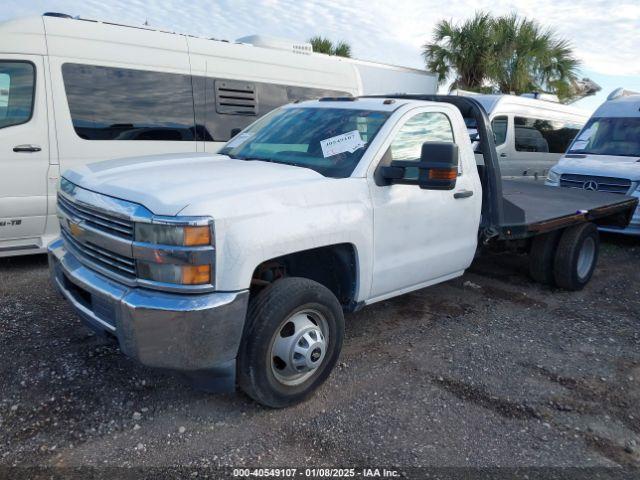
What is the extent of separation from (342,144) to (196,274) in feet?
4.97

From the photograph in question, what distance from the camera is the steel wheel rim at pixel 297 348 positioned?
10.1ft

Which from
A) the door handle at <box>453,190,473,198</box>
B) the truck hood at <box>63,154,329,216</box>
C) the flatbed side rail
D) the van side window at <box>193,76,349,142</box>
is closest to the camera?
the truck hood at <box>63,154,329,216</box>

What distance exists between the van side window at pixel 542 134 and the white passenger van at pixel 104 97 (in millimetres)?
4690

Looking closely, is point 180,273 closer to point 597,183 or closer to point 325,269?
point 325,269

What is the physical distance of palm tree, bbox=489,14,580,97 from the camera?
57.4 ft

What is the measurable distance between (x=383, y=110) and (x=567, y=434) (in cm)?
241

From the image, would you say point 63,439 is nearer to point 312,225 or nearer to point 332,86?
point 312,225

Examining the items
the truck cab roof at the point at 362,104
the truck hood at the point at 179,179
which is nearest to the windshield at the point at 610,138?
the truck cab roof at the point at 362,104

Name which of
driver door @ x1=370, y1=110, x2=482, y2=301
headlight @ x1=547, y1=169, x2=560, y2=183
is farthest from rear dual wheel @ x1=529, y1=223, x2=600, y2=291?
headlight @ x1=547, y1=169, x2=560, y2=183

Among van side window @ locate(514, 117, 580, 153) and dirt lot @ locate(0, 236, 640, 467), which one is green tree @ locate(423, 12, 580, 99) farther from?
dirt lot @ locate(0, 236, 640, 467)

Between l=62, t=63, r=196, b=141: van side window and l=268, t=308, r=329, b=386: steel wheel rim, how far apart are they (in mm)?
4037

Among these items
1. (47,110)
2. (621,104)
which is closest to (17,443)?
(47,110)

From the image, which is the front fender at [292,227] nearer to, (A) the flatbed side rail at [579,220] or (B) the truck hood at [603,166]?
(A) the flatbed side rail at [579,220]

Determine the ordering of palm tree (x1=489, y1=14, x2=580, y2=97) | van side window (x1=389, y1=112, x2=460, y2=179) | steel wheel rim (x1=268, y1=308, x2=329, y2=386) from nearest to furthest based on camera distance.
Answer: steel wheel rim (x1=268, y1=308, x2=329, y2=386) < van side window (x1=389, y1=112, x2=460, y2=179) < palm tree (x1=489, y1=14, x2=580, y2=97)
